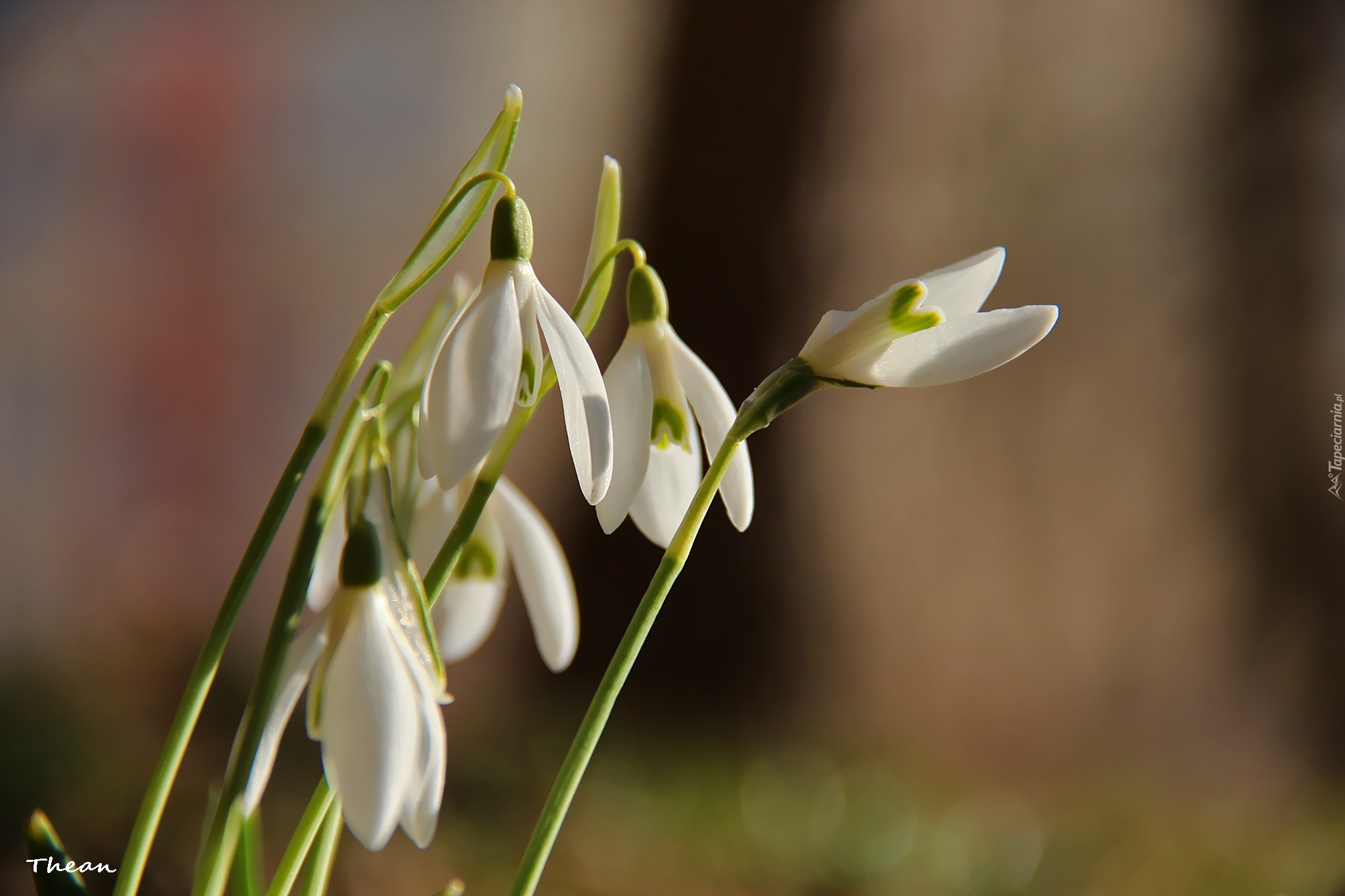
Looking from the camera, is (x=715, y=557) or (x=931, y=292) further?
(x=715, y=557)

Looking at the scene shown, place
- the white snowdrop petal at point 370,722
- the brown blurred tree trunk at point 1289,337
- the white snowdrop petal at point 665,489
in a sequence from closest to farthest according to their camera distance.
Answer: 1. the white snowdrop petal at point 370,722
2. the white snowdrop petal at point 665,489
3. the brown blurred tree trunk at point 1289,337

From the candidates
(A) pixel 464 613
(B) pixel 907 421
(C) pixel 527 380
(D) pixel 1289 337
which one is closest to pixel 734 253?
(B) pixel 907 421

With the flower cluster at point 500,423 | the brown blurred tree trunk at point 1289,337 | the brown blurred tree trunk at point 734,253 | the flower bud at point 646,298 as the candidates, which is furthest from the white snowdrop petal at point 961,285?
the brown blurred tree trunk at point 1289,337

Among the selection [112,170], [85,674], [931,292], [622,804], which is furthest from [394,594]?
[112,170]

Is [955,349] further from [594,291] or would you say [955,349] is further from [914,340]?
[594,291]

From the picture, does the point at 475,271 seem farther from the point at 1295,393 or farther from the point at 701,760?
the point at 1295,393

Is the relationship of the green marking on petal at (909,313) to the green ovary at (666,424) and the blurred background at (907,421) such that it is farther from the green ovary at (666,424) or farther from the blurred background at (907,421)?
the blurred background at (907,421)
